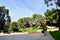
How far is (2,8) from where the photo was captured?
216 ft

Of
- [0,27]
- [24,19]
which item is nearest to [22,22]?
[24,19]

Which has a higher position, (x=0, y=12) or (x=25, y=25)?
(x=0, y=12)

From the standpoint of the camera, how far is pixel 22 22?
9569 cm

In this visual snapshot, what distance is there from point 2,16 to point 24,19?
1294 inches

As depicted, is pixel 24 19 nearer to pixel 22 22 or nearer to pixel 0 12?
pixel 22 22

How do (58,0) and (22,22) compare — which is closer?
(58,0)

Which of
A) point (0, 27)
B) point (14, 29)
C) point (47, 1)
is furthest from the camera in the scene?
point (0, 27)

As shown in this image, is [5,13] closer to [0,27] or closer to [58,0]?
[0,27]

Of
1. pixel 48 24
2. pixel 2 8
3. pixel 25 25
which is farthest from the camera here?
pixel 25 25

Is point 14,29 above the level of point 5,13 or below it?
below

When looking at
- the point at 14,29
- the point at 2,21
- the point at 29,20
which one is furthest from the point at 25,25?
the point at 14,29

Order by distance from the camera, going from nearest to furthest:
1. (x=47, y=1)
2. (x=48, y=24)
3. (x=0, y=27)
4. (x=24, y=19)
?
(x=47, y=1) → (x=0, y=27) → (x=48, y=24) → (x=24, y=19)

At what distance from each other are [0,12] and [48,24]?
62.4 ft

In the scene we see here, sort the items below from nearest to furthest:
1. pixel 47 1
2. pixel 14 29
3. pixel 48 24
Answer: pixel 47 1 < pixel 14 29 < pixel 48 24
